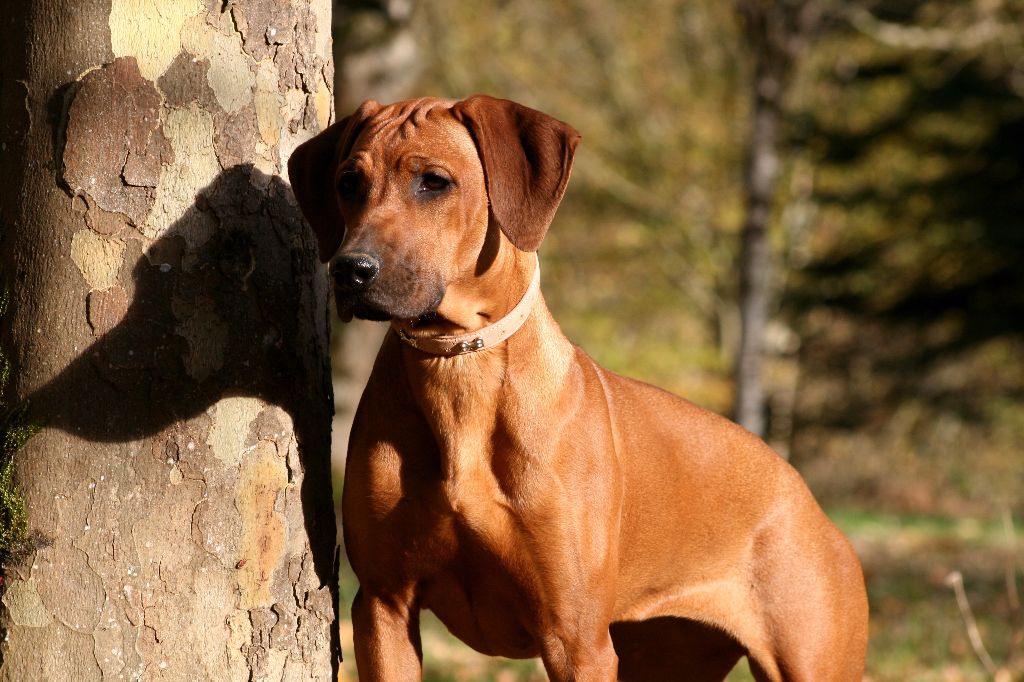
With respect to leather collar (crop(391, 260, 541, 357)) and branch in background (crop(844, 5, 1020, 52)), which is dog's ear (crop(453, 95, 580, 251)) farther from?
branch in background (crop(844, 5, 1020, 52))

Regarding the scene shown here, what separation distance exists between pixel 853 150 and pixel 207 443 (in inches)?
512

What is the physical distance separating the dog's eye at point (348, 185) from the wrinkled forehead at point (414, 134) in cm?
6

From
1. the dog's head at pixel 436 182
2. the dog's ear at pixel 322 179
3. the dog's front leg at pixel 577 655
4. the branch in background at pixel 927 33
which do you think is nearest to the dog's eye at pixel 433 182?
the dog's head at pixel 436 182

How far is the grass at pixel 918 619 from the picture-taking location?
6.13 m

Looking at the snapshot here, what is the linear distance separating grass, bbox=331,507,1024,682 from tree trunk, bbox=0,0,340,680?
2928 millimetres

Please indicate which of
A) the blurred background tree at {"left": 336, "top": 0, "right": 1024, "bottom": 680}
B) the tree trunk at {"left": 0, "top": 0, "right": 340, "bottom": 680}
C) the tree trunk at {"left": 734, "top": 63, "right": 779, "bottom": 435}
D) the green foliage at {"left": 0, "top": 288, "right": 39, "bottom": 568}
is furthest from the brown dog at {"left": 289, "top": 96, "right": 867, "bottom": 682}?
the tree trunk at {"left": 734, "top": 63, "right": 779, "bottom": 435}

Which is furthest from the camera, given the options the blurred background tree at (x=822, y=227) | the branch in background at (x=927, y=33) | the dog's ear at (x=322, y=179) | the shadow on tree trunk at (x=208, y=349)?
the branch in background at (x=927, y=33)

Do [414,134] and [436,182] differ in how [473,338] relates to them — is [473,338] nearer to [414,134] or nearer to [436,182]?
[436,182]

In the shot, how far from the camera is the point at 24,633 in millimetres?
2902

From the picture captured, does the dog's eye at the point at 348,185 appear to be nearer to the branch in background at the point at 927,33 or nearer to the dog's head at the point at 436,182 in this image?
the dog's head at the point at 436,182

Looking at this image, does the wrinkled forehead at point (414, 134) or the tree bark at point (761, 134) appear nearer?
the wrinkled forehead at point (414, 134)

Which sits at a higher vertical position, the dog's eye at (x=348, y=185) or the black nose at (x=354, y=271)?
the dog's eye at (x=348, y=185)

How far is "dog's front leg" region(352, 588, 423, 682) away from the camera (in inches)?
131

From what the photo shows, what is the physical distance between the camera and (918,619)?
7742mm
